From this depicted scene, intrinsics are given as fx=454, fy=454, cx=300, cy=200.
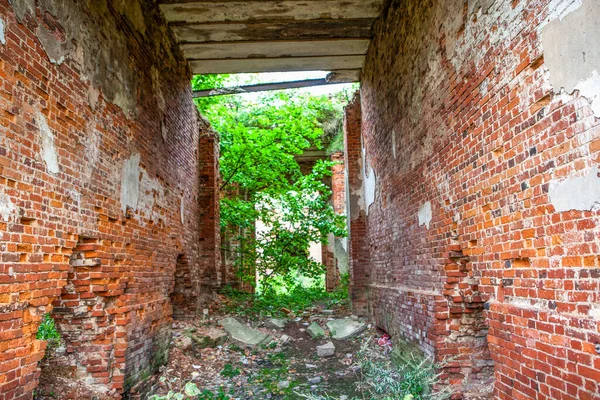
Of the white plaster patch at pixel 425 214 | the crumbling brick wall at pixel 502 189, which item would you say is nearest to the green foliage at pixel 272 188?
the crumbling brick wall at pixel 502 189

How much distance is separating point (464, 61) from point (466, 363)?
10.0 ft

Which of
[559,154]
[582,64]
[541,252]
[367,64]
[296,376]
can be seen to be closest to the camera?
[582,64]

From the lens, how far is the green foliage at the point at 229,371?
6.86 metres

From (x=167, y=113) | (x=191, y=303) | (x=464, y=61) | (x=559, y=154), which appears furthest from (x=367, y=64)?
(x=559, y=154)

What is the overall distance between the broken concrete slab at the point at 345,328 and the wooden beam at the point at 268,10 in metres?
5.86

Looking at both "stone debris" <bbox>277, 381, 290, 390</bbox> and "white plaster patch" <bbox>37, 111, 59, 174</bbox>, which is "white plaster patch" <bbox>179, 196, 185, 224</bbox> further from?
"white plaster patch" <bbox>37, 111, 59, 174</bbox>

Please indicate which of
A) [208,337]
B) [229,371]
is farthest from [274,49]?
[229,371]

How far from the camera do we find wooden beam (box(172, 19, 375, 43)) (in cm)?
763

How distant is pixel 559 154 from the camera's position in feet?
8.90

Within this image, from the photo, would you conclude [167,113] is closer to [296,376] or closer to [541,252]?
[296,376]

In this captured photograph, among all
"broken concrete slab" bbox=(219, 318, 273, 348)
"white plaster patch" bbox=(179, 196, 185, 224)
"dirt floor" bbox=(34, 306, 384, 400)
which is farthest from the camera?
"broken concrete slab" bbox=(219, 318, 273, 348)

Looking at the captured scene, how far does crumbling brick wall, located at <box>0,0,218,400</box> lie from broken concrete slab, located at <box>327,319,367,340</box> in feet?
12.3

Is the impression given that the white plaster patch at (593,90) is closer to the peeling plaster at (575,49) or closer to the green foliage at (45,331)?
the peeling plaster at (575,49)

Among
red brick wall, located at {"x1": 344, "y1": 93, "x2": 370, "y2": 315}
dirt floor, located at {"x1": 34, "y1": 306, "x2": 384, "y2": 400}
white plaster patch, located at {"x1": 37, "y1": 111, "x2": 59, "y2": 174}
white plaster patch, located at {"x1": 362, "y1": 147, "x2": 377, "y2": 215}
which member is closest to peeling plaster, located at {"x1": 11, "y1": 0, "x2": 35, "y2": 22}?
white plaster patch, located at {"x1": 37, "y1": 111, "x2": 59, "y2": 174}
